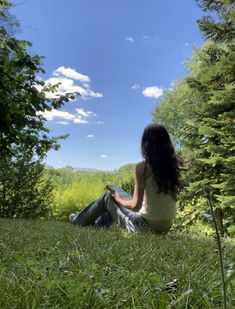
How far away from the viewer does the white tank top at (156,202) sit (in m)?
4.28

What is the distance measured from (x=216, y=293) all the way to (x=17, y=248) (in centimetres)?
159

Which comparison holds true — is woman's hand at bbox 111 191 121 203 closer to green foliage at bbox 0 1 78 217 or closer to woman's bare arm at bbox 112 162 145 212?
woman's bare arm at bbox 112 162 145 212

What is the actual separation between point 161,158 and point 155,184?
0.32 metres

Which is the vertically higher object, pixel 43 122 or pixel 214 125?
pixel 214 125

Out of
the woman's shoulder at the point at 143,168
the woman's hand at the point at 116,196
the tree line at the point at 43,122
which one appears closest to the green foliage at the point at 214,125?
the tree line at the point at 43,122

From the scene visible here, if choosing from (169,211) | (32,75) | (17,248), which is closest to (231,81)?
(32,75)

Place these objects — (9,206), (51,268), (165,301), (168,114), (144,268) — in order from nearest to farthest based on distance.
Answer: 1. (165,301)
2. (51,268)
3. (144,268)
4. (9,206)
5. (168,114)

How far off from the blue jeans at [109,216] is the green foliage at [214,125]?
2.95 feet

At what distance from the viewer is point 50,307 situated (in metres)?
1.11

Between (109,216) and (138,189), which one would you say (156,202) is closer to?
(138,189)

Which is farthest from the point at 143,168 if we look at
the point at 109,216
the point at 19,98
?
the point at 19,98

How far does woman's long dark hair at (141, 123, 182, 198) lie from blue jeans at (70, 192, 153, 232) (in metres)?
0.51

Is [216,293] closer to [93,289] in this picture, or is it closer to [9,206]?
[93,289]

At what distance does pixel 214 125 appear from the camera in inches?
441
